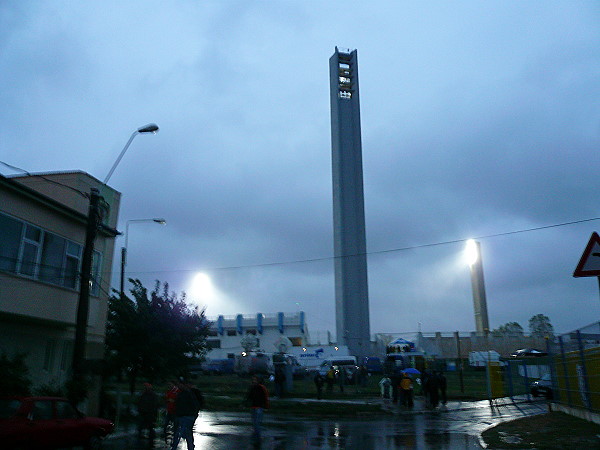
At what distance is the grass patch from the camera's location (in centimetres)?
1186

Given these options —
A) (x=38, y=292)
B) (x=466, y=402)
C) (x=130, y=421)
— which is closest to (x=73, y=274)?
(x=38, y=292)

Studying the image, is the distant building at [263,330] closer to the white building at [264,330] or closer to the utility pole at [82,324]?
the white building at [264,330]

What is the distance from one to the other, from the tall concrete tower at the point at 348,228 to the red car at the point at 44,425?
5628 cm

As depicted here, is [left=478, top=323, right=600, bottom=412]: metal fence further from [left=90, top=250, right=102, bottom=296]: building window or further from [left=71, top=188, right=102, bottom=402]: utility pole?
[left=90, top=250, right=102, bottom=296]: building window

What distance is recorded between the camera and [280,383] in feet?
100

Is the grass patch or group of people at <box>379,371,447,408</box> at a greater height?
group of people at <box>379,371,447,408</box>

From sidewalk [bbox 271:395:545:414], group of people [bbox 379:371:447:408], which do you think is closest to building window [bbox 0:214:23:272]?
sidewalk [bbox 271:395:545:414]

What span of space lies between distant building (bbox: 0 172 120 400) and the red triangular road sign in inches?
531

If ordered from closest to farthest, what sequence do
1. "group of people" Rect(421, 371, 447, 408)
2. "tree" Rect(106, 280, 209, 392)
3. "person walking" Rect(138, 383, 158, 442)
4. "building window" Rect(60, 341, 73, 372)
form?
"person walking" Rect(138, 383, 158, 442), "building window" Rect(60, 341, 73, 372), "tree" Rect(106, 280, 209, 392), "group of people" Rect(421, 371, 447, 408)

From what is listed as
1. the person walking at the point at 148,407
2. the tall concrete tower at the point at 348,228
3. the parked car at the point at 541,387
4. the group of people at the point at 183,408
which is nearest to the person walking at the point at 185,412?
the group of people at the point at 183,408

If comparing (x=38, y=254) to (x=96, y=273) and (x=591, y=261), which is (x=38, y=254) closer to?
(x=96, y=273)

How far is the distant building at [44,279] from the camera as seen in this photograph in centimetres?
1588

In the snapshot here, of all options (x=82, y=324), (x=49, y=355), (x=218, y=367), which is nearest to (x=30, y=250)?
(x=82, y=324)

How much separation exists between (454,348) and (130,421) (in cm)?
5572
